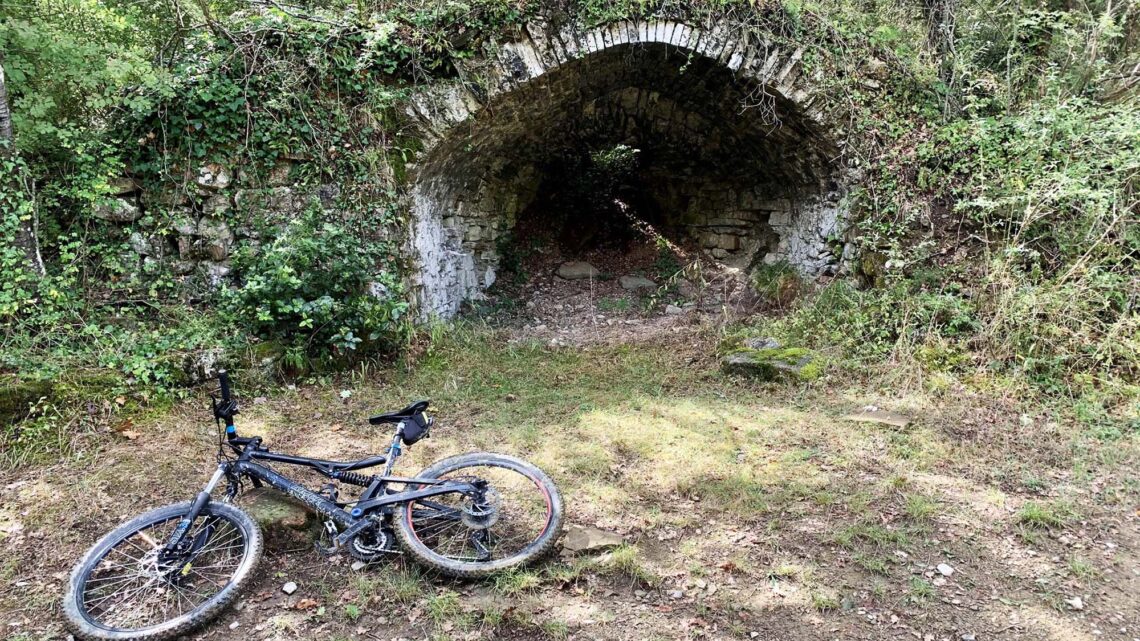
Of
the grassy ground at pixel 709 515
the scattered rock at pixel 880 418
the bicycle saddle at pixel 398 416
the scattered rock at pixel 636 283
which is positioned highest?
the bicycle saddle at pixel 398 416

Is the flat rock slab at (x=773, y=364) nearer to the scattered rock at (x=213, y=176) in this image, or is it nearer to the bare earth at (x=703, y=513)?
the bare earth at (x=703, y=513)

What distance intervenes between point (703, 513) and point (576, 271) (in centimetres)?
584

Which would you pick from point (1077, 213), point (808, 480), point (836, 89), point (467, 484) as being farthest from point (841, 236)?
point (467, 484)

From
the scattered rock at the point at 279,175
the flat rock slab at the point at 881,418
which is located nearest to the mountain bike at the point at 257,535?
the flat rock slab at the point at 881,418

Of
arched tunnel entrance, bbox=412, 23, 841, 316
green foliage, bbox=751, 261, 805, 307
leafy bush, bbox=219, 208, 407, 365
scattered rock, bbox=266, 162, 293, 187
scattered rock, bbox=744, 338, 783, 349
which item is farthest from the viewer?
green foliage, bbox=751, 261, 805, 307

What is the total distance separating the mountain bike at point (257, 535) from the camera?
2.47 metres

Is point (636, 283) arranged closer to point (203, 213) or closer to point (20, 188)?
point (203, 213)

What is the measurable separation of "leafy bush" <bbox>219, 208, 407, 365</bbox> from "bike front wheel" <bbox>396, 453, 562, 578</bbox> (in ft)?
7.49

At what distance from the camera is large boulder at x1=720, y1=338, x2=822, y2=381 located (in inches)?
187

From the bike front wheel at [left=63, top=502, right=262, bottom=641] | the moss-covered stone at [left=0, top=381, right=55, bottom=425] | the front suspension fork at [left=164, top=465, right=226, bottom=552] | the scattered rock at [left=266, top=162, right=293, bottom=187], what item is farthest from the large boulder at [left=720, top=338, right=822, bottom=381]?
the moss-covered stone at [left=0, top=381, right=55, bottom=425]

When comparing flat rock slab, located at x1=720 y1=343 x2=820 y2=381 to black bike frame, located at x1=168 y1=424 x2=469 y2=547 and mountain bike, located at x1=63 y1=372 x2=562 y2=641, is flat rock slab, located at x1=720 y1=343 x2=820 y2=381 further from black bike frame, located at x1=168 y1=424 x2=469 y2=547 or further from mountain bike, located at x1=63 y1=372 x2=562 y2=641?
black bike frame, located at x1=168 y1=424 x2=469 y2=547

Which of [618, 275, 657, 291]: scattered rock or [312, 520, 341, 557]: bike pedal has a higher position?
[618, 275, 657, 291]: scattered rock

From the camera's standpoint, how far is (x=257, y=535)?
2611mm

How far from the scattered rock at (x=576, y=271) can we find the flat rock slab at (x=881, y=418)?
16.3 ft
